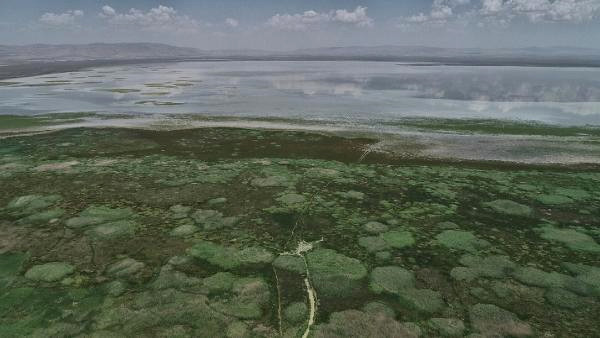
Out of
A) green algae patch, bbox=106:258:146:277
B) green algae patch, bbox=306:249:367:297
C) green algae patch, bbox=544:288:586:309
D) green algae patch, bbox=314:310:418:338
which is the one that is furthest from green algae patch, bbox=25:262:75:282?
green algae patch, bbox=544:288:586:309

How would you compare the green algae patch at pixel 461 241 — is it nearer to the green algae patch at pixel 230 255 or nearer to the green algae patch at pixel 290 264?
the green algae patch at pixel 290 264

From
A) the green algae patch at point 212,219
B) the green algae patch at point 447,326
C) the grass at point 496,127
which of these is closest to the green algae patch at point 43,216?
the green algae patch at point 212,219

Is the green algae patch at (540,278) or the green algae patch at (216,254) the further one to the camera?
the green algae patch at (216,254)

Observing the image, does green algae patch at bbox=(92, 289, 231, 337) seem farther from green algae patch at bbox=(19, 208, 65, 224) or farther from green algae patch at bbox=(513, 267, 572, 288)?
green algae patch at bbox=(513, 267, 572, 288)

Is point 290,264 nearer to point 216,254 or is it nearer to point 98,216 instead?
point 216,254

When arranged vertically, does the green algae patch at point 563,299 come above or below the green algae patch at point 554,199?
below

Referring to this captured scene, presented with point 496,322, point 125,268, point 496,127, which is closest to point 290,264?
point 125,268
